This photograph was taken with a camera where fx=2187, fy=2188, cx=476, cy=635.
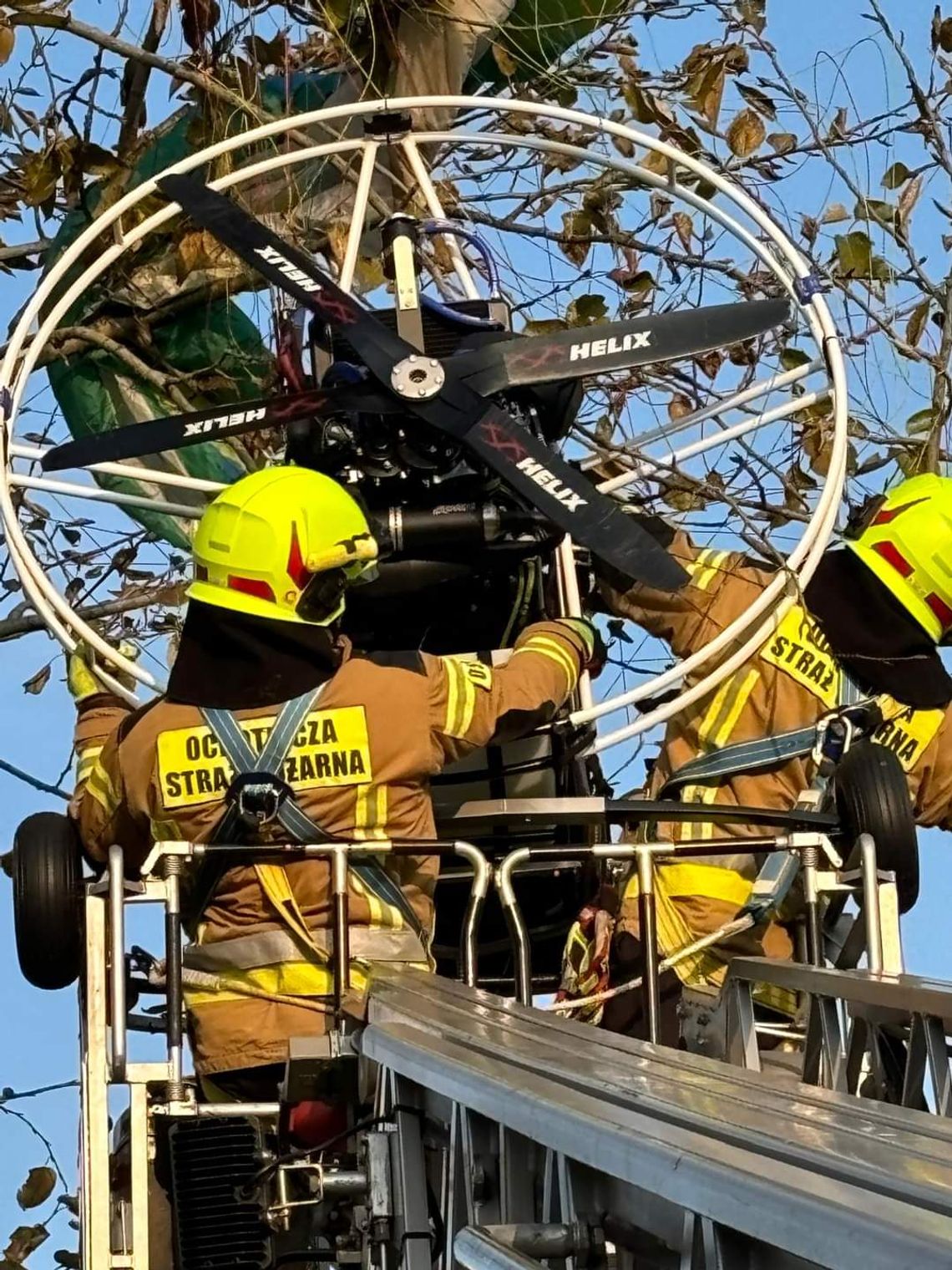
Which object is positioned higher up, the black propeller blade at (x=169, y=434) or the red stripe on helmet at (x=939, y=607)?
the black propeller blade at (x=169, y=434)

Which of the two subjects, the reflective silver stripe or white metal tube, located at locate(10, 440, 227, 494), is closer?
the reflective silver stripe

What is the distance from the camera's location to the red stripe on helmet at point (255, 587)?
6211 millimetres

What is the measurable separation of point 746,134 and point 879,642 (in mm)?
2773

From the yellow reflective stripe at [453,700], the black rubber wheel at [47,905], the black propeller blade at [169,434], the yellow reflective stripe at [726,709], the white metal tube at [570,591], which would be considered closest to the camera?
the yellow reflective stripe at [453,700]

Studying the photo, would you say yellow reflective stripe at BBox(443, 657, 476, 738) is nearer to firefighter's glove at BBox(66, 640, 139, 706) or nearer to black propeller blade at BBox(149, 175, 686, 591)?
black propeller blade at BBox(149, 175, 686, 591)

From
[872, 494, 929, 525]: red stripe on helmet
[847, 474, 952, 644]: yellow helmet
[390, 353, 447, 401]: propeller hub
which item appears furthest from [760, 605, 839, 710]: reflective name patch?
[390, 353, 447, 401]: propeller hub

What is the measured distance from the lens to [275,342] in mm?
7469

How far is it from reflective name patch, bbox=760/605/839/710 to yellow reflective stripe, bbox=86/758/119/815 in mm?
2094

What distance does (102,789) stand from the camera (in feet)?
21.6

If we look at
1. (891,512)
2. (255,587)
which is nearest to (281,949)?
(255,587)

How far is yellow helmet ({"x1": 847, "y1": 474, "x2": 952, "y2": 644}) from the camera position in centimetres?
689

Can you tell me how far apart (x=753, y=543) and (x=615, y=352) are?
88cm

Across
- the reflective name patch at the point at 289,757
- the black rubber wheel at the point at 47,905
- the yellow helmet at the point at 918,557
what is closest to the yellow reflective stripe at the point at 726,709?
the yellow helmet at the point at 918,557

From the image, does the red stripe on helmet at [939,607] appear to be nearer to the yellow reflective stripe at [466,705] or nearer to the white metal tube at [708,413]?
the white metal tube at [708,413]
